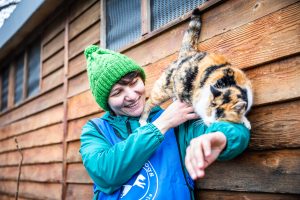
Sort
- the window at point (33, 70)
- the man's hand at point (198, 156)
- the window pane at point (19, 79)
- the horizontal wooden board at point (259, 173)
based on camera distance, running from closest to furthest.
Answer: the man's hand at point (198, 156) < the horizontal wooden board at point (259, 173) < the window at point (33, 70) < the window pane at point (19, 79)

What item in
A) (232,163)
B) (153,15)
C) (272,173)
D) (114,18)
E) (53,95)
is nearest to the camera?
(272,173)

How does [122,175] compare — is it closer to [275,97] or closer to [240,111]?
[240,111]

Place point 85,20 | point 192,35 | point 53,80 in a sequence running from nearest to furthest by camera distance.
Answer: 1. point 192,35
2. point 85,20
3. point 53,80

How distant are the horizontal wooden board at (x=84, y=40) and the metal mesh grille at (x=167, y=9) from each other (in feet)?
3.30

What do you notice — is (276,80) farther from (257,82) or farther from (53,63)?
(53,63)

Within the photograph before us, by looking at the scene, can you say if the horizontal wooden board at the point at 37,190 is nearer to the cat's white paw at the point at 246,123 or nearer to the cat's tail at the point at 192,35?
the cat's tail at the point at 192,35

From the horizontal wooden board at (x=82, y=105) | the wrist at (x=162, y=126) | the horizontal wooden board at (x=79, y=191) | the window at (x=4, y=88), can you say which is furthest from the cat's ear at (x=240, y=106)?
the window at (x=4, y=88)

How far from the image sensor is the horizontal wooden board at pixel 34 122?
4.32m

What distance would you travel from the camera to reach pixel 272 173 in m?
1.61

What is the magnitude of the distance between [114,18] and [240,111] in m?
→ 2.08

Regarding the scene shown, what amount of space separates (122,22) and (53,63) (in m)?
1.87

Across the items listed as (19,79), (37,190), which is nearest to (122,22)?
(37,190)

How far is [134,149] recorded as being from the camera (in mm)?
1583

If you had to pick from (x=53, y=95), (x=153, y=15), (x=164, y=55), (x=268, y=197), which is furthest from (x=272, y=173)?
(x=53, y=95)
